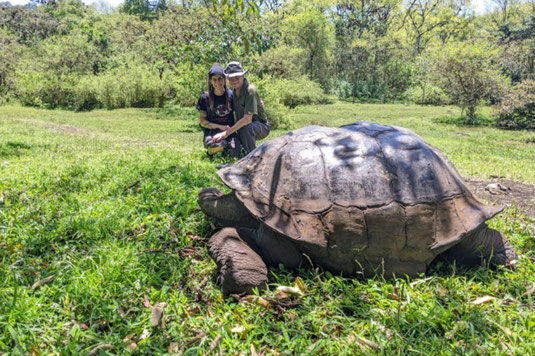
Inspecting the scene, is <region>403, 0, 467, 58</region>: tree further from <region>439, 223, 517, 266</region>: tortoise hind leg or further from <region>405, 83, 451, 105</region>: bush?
<region>439, 223, 517, 266</region>: tortoise hind leg

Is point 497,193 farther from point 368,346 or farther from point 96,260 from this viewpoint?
point 96,260

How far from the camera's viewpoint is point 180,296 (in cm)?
231

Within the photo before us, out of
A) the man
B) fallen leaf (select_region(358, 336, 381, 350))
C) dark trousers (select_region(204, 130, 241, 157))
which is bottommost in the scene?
fallen leaf (select_region(358, 336, 381, 350))

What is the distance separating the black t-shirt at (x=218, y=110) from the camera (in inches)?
215

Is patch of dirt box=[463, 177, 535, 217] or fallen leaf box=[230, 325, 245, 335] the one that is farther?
patch of dirt box=[463, 177, 535, 217]

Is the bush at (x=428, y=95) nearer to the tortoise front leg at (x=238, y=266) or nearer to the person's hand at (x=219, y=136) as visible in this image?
the person's hand at (x=219, y=136)

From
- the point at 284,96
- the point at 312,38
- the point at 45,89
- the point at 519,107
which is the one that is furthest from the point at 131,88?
the point at 312,38

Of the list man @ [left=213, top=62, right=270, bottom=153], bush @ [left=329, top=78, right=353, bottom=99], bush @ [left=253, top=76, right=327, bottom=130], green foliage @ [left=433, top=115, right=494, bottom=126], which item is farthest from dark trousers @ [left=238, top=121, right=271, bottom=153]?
bush @ [left=329, top=78, right=353, bottom=99]

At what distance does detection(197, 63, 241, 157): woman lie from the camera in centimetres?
→ 534

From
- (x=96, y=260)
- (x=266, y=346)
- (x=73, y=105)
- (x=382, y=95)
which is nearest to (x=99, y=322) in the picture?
(x=96, y=260)

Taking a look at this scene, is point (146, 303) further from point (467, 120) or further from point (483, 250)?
point (467, 120)

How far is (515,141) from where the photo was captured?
11.1 meters

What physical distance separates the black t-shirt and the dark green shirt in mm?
142

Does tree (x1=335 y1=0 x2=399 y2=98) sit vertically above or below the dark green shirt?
above
